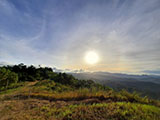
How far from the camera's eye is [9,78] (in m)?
14.9

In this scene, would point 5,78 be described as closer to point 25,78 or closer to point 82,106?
point 25,78

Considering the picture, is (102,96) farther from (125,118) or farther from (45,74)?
(45,74)

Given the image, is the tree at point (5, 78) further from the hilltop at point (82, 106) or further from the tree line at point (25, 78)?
the hilltop at point (82, 106)

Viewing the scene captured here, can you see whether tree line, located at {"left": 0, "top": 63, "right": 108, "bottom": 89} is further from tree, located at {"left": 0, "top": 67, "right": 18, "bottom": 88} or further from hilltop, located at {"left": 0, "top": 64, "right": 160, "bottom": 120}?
hilltop, located at {"left": 0, "top": 64, "right": 160, "bottom": 120}

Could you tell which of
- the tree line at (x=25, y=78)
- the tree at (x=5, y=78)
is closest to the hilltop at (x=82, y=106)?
the tree line at (x=25, y=78)

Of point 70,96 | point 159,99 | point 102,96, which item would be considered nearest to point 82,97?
point 70,96

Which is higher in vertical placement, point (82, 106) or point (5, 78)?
point (5, 78)

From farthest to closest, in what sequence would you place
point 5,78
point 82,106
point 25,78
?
point 25,78
point 5,78
point 82,106

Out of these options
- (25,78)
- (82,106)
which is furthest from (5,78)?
(82,106)

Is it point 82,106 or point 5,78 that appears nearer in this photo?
point 82,106

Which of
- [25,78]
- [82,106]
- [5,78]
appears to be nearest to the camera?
[82,106]

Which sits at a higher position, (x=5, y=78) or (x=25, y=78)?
(x=5, y=78)

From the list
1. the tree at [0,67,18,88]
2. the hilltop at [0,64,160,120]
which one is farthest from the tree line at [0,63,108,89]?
the hilltop at [0,64,160,120]

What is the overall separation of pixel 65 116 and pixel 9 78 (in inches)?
675
